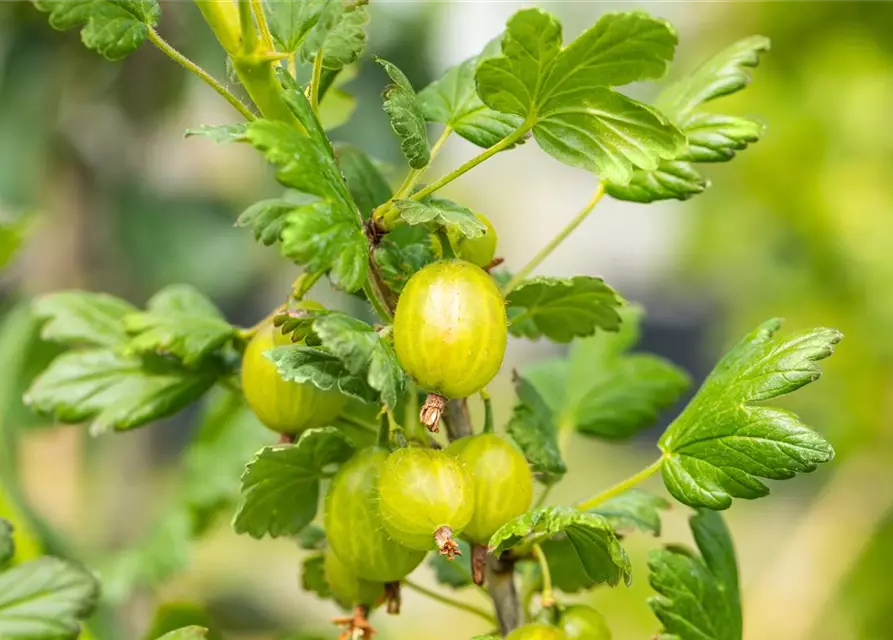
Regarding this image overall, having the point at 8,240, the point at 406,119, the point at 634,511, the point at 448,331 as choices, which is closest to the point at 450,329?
the point at 448,331

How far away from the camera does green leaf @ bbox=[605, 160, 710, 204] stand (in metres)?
0.51

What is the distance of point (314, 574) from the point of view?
578mm

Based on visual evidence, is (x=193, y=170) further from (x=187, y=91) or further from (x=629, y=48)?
(x=629, y=48)

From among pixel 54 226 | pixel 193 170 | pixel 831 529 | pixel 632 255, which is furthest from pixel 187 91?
pixel 632 255

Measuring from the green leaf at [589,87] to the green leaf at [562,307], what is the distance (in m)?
0.08

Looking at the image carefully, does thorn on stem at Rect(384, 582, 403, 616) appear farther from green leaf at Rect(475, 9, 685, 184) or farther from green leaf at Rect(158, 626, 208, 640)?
green leaf at Rect(475, 9, 685, 184)

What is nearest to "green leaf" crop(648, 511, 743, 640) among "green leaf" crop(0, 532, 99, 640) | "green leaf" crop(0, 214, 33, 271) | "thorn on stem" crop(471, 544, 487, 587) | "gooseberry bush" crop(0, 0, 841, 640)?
"gooseberry bush" crop(0, 0, 841, 640)

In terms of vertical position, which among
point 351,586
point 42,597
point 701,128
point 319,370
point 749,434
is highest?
point 701,128

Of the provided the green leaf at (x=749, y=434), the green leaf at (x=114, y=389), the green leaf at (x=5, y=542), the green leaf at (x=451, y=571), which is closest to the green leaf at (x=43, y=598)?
the green leaf at (x=5, y=542)

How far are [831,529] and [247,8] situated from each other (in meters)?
2.31

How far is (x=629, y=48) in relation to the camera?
39 centimetres

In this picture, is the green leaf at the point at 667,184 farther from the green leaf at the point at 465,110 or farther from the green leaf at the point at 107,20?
the green leaf at the point at 107,20

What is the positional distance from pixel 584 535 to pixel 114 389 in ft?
1.19

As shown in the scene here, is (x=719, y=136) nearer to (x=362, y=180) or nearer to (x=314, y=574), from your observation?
(x=362, y=180)
